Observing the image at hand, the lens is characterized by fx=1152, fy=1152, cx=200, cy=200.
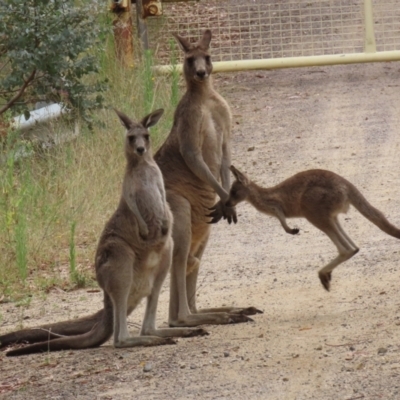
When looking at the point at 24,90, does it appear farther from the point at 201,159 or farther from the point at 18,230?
the point at 201,159

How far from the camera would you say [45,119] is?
10.8 metres

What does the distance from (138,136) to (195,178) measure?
73cm

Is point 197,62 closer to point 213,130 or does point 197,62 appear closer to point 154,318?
point 213,130

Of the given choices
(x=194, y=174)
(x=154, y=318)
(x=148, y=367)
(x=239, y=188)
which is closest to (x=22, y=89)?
(x=239, y=188)

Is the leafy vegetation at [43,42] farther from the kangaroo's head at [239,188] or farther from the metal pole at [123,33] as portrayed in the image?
the metal pole at [123,33]

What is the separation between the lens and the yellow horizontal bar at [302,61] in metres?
14.0

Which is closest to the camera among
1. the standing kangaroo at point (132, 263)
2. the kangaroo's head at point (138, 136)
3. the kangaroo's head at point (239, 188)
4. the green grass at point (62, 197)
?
the standing kangaroo at point (132, 263)

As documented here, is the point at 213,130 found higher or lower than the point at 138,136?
lower

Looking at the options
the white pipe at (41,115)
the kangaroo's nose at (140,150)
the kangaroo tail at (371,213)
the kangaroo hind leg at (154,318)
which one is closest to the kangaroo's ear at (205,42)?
the kangaroo's nose at (140,150)

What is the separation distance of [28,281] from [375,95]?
636cm

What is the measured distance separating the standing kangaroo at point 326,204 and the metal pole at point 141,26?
6.81m

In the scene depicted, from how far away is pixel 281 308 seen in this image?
691 centimetres

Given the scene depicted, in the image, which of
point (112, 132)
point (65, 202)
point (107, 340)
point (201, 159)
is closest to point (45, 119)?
point (112, 132)

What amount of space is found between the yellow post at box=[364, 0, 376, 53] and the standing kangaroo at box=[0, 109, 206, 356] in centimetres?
776
